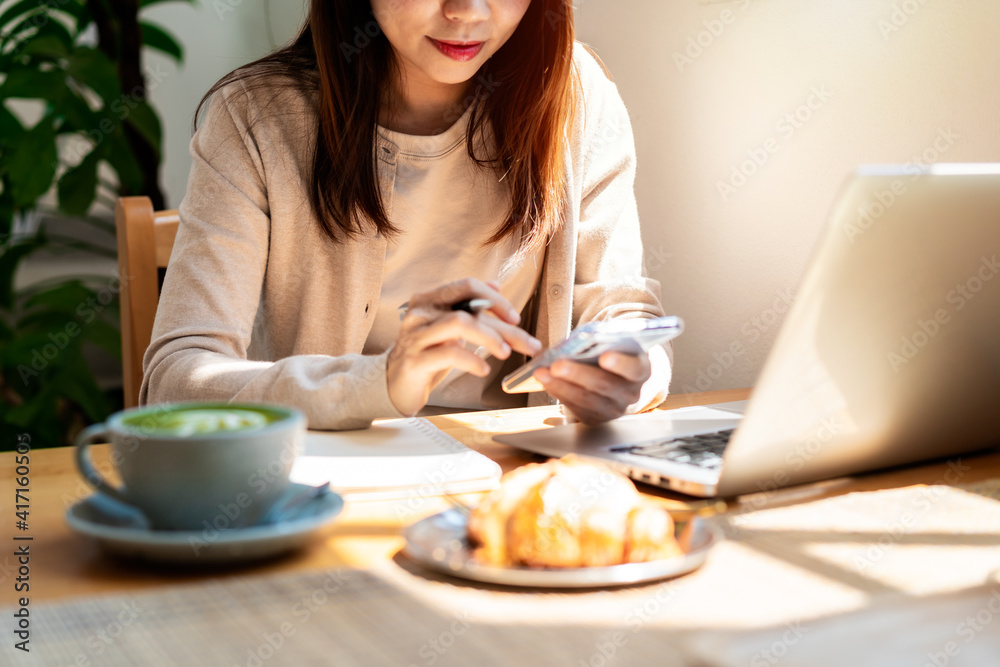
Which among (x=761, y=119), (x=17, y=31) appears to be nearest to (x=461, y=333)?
(x=761, y=119)

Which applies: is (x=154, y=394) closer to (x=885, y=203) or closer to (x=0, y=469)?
(x=0, y=469)

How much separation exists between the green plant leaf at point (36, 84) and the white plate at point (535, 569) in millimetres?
1999

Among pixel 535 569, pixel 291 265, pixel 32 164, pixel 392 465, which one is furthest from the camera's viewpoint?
pixel 32 164

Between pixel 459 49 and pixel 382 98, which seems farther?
pixel 382 98

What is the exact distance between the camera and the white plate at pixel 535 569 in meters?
0.49

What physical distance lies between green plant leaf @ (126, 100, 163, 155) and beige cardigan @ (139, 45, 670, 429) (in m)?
1.18

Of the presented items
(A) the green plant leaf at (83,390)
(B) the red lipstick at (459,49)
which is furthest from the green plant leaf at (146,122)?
(B) the red lipstick at (459,49)

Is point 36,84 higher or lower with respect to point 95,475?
higher

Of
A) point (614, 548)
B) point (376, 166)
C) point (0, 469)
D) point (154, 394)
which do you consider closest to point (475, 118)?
point (376, 166)

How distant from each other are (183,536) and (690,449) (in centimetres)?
41

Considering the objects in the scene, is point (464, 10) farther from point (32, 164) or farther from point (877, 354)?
point (32, 164)

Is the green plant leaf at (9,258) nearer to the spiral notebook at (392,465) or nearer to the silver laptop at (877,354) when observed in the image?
the spiral notebook at (392,465)

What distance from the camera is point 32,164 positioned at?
2146mm

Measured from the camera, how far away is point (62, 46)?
2.24 meters
